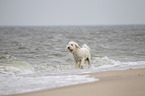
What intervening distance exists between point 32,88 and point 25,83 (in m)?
0.69

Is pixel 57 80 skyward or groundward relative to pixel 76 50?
groundward

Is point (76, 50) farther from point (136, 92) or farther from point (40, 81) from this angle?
point (136, 92)

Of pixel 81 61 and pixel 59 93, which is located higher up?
pixel 81 61

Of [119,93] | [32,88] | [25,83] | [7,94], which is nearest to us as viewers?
[119,93]

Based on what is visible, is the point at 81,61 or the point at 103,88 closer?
the point at 103,88

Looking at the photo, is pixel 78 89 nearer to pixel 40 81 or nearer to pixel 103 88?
pixel 103 88

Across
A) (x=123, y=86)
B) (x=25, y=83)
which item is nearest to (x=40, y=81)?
(x=25, y=83)

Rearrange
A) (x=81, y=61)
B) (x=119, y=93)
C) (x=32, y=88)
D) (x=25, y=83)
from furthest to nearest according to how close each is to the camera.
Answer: (x=81, y=61), (x=25, y=83), (x=32, y=88), (x=119, y=93)

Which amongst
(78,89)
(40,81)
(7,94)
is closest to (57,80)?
(40,81)

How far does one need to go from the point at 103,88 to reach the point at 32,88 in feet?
6.04

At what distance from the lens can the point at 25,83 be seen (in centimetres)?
602

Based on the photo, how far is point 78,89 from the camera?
5.09 m

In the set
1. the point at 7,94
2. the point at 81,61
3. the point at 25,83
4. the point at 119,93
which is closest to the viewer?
the point at 119,93

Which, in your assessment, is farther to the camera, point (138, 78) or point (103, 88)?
point (138, 78)
